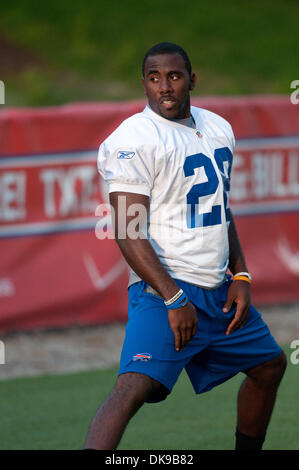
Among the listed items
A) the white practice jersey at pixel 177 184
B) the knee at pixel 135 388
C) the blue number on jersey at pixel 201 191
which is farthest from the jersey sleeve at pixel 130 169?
the knee at pixel 135 388

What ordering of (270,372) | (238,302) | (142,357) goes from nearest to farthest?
(142,357)
(238,302)
(270,372)

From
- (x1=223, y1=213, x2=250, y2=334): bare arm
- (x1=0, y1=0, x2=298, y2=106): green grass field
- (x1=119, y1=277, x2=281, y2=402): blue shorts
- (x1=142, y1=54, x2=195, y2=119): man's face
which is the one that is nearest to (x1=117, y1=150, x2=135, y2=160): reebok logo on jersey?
(x1=142, y1=54, x2=195, y2=119): man's face

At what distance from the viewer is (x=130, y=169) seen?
3342mm

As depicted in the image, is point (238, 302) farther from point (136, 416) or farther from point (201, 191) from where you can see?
point (136, 416)

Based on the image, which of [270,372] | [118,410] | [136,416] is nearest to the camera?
[118,410]

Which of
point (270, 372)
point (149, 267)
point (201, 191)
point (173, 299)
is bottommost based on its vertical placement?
point (270, 372)

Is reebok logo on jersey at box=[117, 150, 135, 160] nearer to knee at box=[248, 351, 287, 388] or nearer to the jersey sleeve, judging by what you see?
the jersey sleeve

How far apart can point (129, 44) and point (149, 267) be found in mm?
20913

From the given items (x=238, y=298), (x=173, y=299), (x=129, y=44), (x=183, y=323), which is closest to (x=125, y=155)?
(x=173, y=299)

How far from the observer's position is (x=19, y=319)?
694 cm

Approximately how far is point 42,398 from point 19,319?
63.2 inches

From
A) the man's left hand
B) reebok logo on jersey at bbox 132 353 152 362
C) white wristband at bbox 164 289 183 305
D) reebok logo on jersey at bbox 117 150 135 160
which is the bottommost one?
reebok logo on jersey at bbox 132 353 152 362

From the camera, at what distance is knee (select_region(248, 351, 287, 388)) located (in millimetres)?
3740

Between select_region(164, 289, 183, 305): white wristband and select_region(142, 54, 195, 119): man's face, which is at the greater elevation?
select_region(142, 54, 195, 119): man's face
